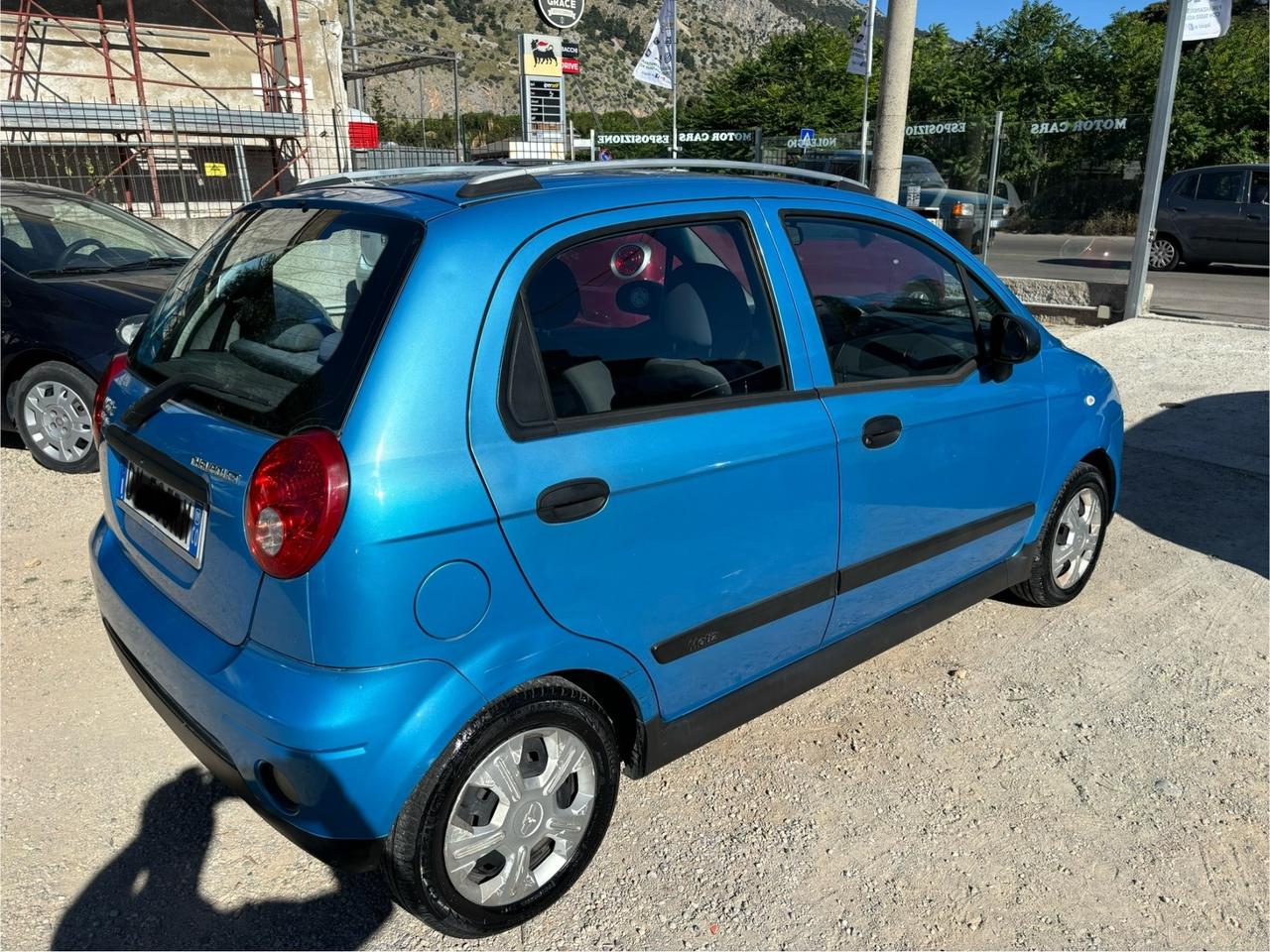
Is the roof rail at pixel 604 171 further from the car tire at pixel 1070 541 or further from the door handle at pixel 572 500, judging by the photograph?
the car tire at pixel 1070 541

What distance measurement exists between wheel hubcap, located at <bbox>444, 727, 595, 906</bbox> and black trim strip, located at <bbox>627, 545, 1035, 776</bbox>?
237mm

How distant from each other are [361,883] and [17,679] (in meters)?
1.81

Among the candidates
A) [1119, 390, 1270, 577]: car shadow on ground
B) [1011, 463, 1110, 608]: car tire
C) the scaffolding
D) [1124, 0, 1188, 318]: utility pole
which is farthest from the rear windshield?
the scaffolding

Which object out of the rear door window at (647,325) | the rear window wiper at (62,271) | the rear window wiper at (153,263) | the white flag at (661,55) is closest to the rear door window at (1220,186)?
the white flag at (661,55)

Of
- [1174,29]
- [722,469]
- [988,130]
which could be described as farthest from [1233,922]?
[988,130]

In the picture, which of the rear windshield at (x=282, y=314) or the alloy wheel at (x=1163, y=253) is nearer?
the rear windshield at (x=282, y=314)

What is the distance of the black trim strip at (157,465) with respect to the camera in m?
2.17

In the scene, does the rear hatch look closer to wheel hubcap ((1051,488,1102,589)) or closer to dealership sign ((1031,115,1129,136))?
wheel hubcap ((1051,488,1102,589))

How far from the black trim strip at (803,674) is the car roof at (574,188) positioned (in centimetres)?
137

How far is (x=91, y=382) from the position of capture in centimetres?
554

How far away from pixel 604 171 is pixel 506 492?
1202 mm

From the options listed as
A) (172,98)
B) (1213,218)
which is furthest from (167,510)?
(172,98)

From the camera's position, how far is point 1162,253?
51.5ft

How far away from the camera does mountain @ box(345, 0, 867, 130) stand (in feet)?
291
